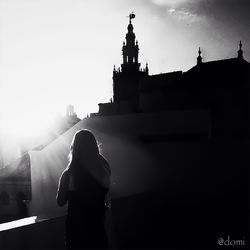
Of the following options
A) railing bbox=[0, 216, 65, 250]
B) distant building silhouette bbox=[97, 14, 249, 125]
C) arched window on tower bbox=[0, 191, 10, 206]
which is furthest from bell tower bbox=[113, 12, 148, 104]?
railing bbox=[0, 216, 65, 250]

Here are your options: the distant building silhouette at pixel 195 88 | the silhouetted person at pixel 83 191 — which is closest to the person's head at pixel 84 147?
the silhouetted person at pixel 83 191

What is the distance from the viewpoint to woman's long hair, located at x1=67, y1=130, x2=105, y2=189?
9.19 feet

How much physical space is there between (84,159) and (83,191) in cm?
31

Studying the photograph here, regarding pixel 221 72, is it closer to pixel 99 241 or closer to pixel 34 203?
pixel 34 203

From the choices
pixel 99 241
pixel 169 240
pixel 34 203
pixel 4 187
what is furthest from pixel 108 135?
pixel 4 187

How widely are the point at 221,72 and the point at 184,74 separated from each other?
9.96 ft

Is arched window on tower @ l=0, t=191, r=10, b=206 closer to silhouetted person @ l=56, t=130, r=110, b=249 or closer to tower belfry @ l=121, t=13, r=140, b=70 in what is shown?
tower belfry @ l=121, t=13, r=140, b=70

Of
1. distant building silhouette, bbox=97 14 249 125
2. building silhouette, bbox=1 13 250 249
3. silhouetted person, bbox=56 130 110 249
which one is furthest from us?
distant building silhouette, bbox=97 14 249 125

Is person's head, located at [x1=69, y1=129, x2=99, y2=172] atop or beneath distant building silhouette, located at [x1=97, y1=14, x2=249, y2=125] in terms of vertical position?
beneath

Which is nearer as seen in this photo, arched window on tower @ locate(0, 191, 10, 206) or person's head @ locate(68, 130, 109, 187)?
person's head @ locate(68, 130, 109, 187)

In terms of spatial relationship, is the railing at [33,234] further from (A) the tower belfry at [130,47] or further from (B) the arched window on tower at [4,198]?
(A) the tower belfry at [130,47]

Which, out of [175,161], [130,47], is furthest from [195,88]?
[130,47]

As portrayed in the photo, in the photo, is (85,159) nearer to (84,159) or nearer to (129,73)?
(84,159)

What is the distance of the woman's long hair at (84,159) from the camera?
9.19 ft
